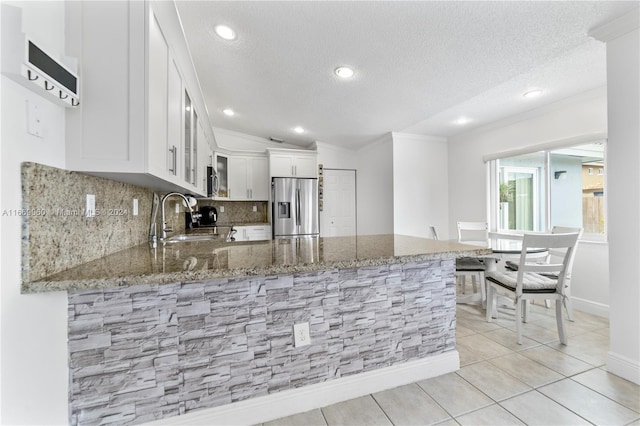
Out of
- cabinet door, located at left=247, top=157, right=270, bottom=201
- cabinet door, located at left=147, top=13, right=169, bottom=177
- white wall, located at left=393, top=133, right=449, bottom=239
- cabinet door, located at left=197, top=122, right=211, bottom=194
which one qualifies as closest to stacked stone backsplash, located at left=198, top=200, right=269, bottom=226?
cabinet door, located at left=247, top=157, right=270, bottom=201

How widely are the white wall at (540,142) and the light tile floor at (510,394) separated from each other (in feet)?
3.21

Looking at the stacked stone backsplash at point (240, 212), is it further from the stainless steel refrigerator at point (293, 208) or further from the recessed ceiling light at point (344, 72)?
the recessed ceiling light at point (344, 72)

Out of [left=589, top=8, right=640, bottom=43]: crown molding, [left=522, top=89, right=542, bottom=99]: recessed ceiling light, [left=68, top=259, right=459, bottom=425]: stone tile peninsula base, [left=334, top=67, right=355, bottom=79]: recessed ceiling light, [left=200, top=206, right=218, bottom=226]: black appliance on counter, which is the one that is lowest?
[left=68, top=259, right=459, bottom=425]: stone tile peninsula base

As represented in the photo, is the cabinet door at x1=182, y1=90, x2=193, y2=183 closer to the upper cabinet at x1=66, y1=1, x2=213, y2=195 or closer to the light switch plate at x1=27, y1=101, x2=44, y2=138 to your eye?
the upper cabinet at x1=66, y1=1, x2=213, y2=195

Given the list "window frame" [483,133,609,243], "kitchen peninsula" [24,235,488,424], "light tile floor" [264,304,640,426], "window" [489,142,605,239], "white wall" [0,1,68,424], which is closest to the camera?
"white wall" [0,1,68,424]

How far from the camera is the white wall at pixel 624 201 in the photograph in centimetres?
170

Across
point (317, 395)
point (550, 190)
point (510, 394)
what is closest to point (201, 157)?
point (317, 395)

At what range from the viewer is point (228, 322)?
51.7 inches

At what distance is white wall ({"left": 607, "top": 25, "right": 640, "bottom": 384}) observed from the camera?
170cm

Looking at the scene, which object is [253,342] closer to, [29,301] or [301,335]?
[301,335]

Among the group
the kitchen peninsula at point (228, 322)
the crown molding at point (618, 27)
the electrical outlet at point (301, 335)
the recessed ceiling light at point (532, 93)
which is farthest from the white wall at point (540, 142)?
the electrical outlet at point (301, 335)

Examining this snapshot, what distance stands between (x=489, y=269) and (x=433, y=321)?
1554 millimetres

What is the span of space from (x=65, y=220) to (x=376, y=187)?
440cm

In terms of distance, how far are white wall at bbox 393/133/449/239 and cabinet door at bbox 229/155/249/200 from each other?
108 inches
